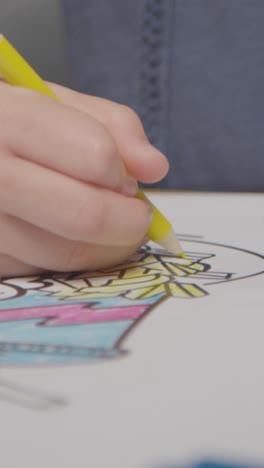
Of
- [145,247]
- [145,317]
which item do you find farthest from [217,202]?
[145,317]

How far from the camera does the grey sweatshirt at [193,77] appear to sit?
1.99 ft

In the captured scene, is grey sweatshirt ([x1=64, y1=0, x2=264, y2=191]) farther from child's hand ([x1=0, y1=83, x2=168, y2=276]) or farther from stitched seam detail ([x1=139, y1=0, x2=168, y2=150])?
child's hand ([x1=0, y1=83, x2=168, y2=276])

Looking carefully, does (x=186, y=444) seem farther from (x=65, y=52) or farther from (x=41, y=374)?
(x=65, y=52)

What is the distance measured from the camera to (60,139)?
0.27 meters

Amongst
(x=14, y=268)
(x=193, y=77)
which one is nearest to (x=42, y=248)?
(x=14, y=268)

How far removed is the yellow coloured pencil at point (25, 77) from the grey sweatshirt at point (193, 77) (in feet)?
1.04

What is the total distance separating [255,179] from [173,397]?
487 millimetres

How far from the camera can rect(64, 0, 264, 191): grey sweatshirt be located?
61cm

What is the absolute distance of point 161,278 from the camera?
284 millimetres

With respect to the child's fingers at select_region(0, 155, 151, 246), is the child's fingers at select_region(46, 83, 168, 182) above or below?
above

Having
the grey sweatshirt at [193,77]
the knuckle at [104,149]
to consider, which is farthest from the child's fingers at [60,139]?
the grey sweatshirt at [193,77]

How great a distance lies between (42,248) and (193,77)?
38 centimetres

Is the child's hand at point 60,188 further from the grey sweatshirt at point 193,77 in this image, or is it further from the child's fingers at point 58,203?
the grey sweatshirt at point 193,77

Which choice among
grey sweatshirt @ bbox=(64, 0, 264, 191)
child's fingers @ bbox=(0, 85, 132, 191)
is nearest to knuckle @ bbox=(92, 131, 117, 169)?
child's fingers @ bbox=(0, 85, 132, 191)
